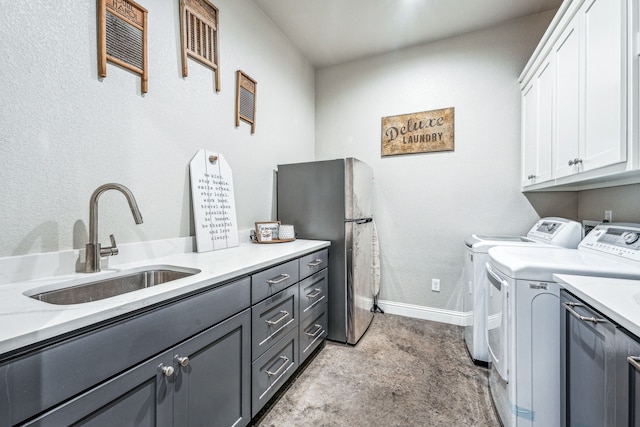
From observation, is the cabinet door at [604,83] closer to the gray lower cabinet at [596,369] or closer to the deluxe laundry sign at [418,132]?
the gray lower cabinet at [596,369]

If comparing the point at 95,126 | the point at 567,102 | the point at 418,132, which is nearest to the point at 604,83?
the point at 567,102

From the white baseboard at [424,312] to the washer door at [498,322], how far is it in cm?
112

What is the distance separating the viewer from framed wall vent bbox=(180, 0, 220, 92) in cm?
167

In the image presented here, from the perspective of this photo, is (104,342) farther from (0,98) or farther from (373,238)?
(373,238)

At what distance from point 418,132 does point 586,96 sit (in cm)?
148

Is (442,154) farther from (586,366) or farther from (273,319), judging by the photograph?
(273,319)

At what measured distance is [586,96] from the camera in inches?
56.6

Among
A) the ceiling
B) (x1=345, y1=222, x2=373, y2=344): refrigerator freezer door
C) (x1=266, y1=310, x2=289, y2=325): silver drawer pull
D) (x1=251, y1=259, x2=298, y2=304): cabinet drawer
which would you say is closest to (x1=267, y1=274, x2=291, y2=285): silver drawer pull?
(x1=251, y1=259, x2=298, y2=304): cabinet drawer

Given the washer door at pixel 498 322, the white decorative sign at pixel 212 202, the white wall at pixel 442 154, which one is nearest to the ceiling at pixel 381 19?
the white wall at pixel 442 154

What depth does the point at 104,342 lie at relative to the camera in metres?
0.76

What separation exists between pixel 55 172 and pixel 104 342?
82cm

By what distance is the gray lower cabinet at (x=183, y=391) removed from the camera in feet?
2.43

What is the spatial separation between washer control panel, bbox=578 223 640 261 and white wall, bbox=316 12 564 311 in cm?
84

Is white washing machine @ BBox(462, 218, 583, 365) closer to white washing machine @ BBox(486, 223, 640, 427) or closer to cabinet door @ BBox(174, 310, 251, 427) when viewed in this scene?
white washing machine @ BBox(486, 223, 640, 427)
